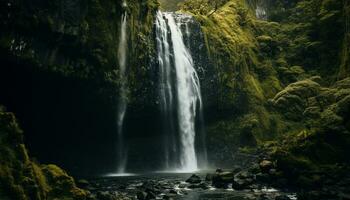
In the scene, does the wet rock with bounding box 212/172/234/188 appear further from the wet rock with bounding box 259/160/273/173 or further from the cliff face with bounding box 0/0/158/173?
the cliff face with bounding box 0/0/158/173

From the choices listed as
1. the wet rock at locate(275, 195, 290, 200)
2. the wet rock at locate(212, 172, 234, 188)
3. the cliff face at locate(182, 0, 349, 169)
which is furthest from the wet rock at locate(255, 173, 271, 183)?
the cliff face at locate(182, 0, 349, 169)

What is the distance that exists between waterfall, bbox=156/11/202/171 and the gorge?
0.32 feet

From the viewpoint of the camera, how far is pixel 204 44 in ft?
122

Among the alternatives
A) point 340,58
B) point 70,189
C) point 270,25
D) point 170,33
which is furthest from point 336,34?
point 70,189

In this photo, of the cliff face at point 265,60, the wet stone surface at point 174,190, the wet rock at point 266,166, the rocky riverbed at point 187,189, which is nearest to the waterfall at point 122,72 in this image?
the rocky riverbed at point 187,189

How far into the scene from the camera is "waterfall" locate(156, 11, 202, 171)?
32250 mm

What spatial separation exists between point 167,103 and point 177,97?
1.20m

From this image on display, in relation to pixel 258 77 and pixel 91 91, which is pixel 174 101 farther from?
pixel 258 77

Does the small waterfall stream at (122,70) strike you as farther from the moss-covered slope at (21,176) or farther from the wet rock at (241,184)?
the moss-covered slope at (21,176)

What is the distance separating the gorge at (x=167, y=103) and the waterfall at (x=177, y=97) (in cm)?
10

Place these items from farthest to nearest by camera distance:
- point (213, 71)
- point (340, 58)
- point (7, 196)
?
point (340, 58), point (213, 71), point (7, 196)

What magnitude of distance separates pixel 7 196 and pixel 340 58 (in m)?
37.0

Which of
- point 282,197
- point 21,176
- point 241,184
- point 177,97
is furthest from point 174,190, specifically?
point 177,97

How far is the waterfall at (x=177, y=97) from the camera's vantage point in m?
32.2
